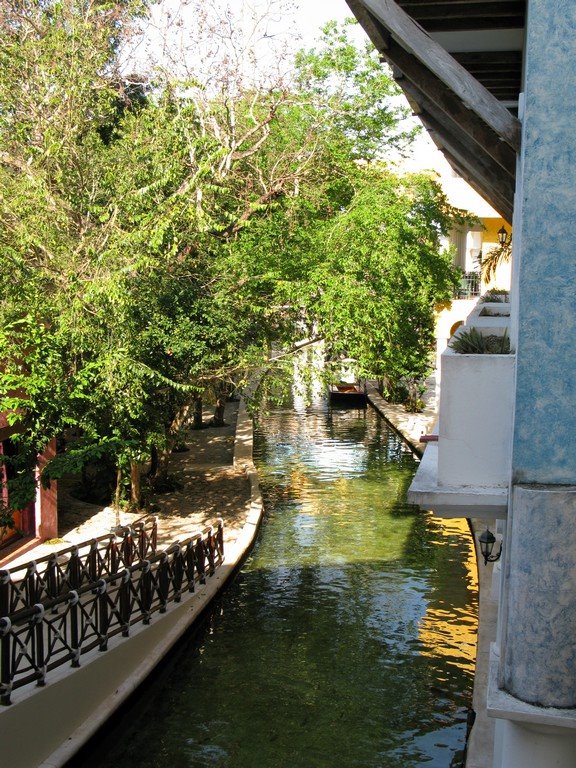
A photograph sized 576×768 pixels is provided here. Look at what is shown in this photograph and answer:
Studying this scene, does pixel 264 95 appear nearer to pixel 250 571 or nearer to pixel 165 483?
pixel 165 483

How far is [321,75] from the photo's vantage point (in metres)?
30.4

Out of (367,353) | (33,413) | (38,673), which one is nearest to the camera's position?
(38,673)

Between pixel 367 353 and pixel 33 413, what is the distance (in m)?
8.67

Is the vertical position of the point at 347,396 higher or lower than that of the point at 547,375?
lower

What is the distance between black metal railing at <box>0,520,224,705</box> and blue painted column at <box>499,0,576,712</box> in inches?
217

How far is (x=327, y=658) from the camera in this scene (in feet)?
45.1

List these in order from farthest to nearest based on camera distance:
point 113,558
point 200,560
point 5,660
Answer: point 200,560 → point 113,558 → point 5,660

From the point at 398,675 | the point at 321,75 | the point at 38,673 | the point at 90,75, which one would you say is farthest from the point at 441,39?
the point at 321,75

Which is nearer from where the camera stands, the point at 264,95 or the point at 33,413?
the point at 33,413

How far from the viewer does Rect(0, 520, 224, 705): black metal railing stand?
9.87 metres

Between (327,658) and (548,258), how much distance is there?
29.4ft

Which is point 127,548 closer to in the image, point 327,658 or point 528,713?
point 327,658

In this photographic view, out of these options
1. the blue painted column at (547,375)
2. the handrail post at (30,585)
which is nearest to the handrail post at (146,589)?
the handrail post at (30,585)

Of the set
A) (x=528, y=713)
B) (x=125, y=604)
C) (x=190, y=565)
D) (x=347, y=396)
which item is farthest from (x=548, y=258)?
(x=347, y=396)
